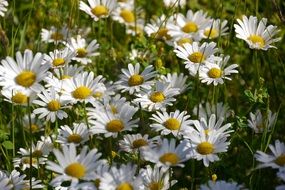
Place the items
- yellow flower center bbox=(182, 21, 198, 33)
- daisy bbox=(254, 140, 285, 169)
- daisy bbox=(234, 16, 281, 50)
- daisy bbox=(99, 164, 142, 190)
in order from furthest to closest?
yellow flower center bbox=(182, 21, 198, 33)
daisy bbox=(234, 16, 281, 50)
daisy bbox=(254, 140, 285, 169)
daisy bbox=(99, 164, 142, 190)

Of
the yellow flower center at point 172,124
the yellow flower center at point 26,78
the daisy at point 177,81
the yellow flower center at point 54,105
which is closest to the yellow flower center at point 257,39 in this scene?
the daisy at point 177,81

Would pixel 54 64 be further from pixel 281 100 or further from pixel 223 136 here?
pixel 281 100

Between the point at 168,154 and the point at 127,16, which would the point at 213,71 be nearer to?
the point at 168,154

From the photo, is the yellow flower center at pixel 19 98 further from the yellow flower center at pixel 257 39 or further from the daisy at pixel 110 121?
the yellow flower center at pixel 257 39

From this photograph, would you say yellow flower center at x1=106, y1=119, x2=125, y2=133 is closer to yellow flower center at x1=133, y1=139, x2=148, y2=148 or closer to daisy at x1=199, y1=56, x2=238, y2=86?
yellow flower center at x1=133, y1=139, x2=148, y2=148

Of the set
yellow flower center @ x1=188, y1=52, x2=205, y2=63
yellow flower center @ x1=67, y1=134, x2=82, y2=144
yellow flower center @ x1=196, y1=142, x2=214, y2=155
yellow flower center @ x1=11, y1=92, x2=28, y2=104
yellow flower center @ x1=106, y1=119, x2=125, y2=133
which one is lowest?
yellow flower center @ x1=196, y1=142, x2=214, y2=155

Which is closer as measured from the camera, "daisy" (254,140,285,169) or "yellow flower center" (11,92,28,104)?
"daisy" (254,140,285,169)

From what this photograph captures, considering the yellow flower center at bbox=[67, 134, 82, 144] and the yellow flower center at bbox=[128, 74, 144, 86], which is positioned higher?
the yellow flower center at bbox=[128, 74, 144, 86]

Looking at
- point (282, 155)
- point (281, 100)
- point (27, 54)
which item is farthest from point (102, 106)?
point (281, 100)

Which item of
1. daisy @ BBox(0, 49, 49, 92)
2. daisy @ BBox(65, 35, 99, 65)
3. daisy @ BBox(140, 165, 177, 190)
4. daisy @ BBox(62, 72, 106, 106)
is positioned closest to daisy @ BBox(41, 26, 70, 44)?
daisy @ BBox(65, 35, 99, 65)

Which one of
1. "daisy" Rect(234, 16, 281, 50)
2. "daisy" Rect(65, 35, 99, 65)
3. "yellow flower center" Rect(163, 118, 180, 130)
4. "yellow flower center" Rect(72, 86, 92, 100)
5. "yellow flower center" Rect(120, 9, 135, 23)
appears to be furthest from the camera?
"yellow flower center" Rect(120, 9, 135, 23)
